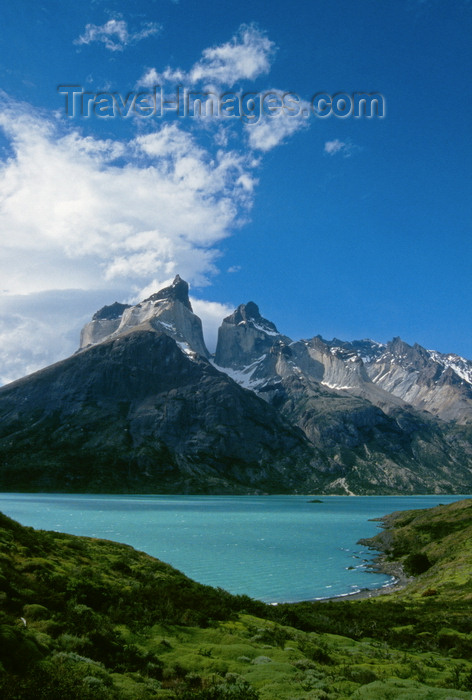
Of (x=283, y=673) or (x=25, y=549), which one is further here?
(x=25, y=549)

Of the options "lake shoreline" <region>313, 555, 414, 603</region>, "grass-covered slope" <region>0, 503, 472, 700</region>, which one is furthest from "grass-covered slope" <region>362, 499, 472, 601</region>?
→ "grass-covered slope" <region>0, 503, 472, 700</region>

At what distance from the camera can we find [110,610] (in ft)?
75.4

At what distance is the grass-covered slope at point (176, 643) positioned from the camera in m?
15.8

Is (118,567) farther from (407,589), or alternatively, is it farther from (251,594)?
(407,589)

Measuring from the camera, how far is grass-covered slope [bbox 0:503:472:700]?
15.8m

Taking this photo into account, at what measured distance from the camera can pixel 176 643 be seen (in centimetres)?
2125

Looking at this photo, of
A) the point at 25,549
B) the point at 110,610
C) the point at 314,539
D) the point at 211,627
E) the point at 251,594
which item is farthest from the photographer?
the point at 314,539

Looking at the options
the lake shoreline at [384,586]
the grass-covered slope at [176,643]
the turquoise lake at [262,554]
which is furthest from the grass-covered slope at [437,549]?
the grass-covered slope at [176,643]

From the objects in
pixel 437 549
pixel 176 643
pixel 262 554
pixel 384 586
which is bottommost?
pixel 262 554

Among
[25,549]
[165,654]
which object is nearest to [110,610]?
[165,654]

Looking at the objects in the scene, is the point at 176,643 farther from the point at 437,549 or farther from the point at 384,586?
the point at 437,549

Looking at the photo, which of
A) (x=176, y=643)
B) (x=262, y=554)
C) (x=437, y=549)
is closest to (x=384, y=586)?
(x=437, y=549)

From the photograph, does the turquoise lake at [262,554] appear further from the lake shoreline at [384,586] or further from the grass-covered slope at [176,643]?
the grass-covered slope at [176,643]

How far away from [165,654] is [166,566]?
2164 centimetres
